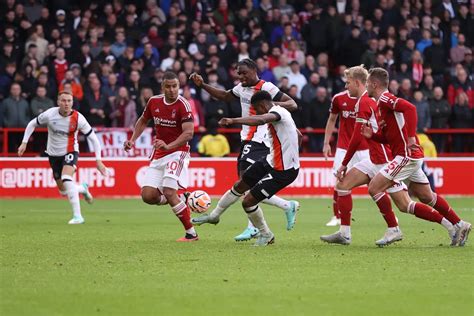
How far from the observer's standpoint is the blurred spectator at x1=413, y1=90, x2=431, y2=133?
1030 inches

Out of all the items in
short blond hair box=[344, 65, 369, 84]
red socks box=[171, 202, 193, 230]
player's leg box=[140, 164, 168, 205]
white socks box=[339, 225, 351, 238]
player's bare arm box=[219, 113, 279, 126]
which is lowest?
white socks box=[339, 225, 351, 238]

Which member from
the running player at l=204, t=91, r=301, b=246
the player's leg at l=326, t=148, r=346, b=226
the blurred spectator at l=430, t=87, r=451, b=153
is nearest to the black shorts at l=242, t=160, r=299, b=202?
the running player at l=204, t=91, r=301, b=246

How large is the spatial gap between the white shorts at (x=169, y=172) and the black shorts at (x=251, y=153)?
746mm

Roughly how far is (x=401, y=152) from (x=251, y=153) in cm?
245

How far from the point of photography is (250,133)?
14.6m

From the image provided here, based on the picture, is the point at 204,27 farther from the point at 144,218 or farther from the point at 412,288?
the point at 412,288

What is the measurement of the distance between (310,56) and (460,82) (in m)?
3.81

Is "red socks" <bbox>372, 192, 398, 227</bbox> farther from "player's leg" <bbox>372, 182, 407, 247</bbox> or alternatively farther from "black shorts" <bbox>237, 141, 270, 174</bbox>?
"black shorts" <bbox>237, 141, 270, 174</bbox>

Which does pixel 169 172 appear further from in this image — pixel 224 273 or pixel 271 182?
pixel 224 273

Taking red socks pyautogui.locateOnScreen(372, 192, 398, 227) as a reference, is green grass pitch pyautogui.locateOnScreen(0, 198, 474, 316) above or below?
below

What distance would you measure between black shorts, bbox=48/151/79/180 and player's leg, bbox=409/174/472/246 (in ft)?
23.3

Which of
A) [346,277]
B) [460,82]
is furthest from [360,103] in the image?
[460,82]

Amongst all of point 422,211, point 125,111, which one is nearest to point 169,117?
point 422,211

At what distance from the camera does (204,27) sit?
2753 cm
